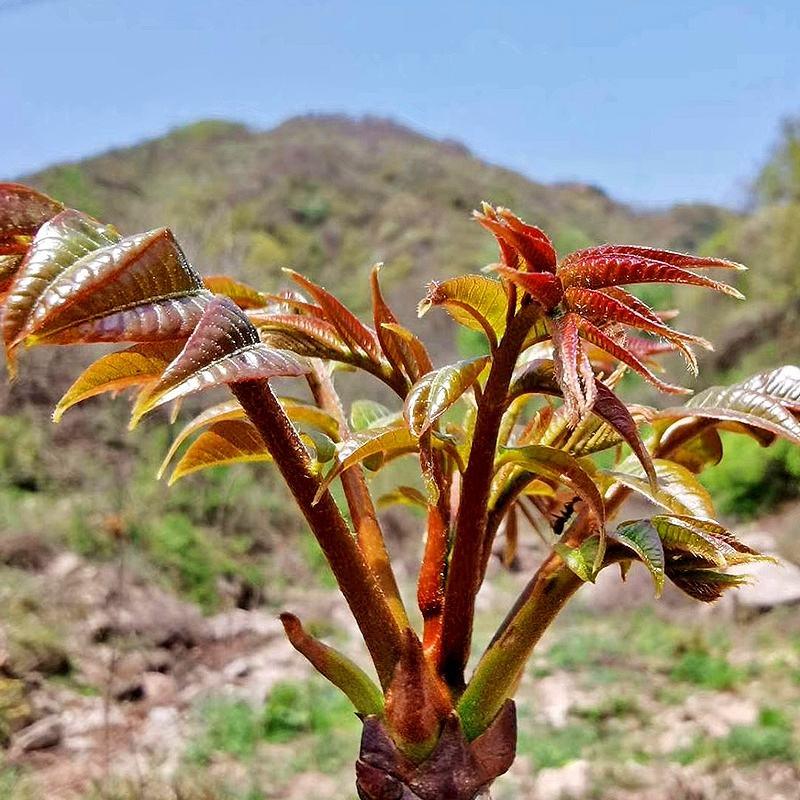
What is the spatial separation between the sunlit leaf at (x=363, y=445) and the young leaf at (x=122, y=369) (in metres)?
0.16

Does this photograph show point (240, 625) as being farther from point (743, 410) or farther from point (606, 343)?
point (606, 343)

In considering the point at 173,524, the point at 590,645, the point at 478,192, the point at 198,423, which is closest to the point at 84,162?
the point at 478,192

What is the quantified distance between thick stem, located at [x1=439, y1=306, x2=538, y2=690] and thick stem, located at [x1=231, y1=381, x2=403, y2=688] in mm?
57

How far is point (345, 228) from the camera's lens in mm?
28906

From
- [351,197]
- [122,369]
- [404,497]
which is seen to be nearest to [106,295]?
[122,369]

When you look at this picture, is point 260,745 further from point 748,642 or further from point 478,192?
point 478,192

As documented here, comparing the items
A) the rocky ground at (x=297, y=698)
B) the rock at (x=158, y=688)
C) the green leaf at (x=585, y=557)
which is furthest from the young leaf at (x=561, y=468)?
the rock at (x=158, y=688)

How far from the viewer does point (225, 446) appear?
0.79m

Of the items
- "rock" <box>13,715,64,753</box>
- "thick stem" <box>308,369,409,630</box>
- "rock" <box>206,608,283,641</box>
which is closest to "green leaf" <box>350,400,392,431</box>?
"thick stem" <box>308,369,409,630</box>

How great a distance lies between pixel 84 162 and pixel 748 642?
1035 inches

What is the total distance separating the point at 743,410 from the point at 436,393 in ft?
1.04

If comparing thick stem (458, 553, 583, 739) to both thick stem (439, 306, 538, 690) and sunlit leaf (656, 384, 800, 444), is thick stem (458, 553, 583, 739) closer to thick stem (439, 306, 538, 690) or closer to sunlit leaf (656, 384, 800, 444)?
thick stem (439, 306, 538, 690)

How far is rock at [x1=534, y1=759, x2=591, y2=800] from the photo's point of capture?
3.33m

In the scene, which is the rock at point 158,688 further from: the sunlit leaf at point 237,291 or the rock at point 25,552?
the sunlit leaf at point 237,291
